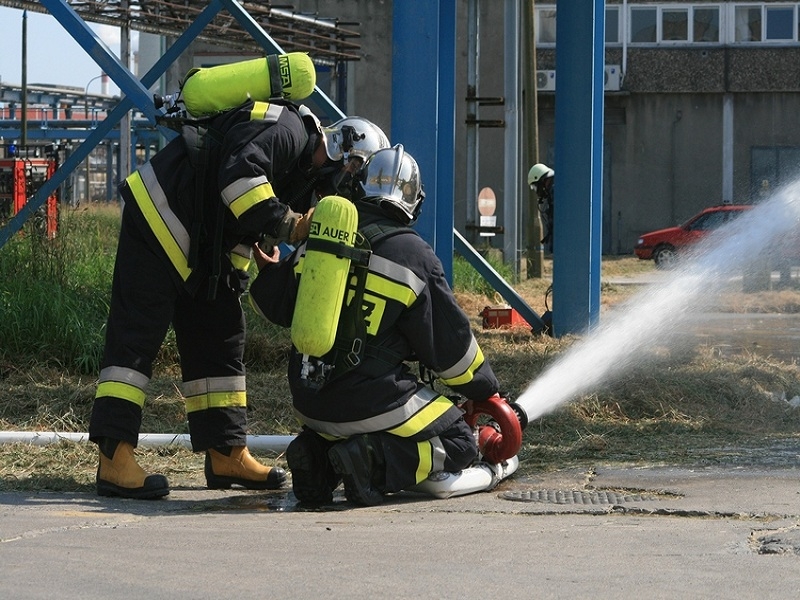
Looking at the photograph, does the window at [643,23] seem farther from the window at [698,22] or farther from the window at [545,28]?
the window at [545,28]

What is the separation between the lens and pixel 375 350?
193 inches

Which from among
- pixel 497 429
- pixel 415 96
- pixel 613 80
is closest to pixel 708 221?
pixel 613 80

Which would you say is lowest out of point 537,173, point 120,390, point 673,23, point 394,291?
point 120,390

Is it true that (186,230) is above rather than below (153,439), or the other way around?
above

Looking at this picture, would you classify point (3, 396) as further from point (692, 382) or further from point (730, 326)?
point (730, 326)

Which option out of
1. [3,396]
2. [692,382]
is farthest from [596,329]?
[3,396]

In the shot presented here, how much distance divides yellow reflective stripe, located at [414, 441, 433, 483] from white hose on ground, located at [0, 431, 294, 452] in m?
1.34

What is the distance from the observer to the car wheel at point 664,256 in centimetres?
2434

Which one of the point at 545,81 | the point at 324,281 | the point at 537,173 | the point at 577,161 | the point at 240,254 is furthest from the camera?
the point at 545,81

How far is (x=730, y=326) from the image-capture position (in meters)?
12.7

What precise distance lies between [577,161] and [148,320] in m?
5.02

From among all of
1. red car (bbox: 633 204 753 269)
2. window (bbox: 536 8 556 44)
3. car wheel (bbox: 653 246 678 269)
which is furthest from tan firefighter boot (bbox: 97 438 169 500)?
window (bbox: 536 8 556 44)

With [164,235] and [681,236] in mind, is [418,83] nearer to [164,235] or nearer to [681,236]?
[164,235]

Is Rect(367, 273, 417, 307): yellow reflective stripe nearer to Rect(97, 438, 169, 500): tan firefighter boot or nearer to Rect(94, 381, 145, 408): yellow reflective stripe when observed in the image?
Rect(94, 381, 145, 408): yellow reflective stripe
